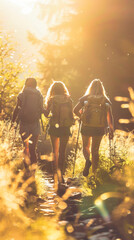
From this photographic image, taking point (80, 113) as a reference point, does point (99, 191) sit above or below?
below

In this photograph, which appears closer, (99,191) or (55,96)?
(99,191)

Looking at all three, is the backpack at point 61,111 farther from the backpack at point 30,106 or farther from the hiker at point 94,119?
the backpack at point 30,106

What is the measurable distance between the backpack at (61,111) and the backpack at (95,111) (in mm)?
373

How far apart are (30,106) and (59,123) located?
0.89 m

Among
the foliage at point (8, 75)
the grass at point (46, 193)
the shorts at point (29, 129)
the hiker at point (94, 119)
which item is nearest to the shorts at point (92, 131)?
the hiker at point (94, 119)

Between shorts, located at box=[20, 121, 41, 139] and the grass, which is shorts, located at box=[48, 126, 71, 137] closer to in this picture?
shorts, located at box=[20, 121, 41, 139]

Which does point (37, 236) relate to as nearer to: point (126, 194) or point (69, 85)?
point (126, 194)

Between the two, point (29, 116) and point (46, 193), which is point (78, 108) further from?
point (46, 193)

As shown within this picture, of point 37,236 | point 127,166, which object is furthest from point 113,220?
point 127,166

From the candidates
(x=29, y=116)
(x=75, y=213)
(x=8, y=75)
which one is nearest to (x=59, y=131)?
(x=29, y=116)

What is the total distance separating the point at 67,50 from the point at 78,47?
2.58ft

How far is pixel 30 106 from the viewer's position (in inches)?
333

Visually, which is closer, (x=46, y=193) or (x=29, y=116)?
(x=46, y=193)

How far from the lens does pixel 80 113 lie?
8609mm
